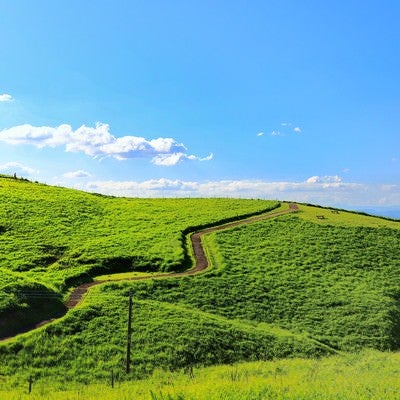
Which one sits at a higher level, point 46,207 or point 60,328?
point 46,207

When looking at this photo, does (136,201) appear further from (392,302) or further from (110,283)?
(392,302)

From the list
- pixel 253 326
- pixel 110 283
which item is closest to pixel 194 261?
pixel 110 283

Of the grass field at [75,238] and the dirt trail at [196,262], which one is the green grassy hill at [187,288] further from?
the dirt trail at [196,262]

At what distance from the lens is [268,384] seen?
845 inches

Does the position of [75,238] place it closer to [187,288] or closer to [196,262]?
[196,262]

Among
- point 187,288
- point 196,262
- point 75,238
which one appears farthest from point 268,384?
point 75,238

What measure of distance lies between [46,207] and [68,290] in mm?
32991

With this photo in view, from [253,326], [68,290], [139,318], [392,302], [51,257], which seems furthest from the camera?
[51,257]

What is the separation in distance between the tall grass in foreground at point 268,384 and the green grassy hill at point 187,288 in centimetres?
197

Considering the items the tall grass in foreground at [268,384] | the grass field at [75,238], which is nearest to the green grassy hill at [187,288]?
the grass field at [75,238]

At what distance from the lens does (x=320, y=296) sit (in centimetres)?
4659

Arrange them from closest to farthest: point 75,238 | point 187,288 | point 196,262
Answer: point 187,288 → point 196,262 → point 75,238

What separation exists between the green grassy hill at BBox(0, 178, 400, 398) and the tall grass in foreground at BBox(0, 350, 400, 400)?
1966 millimetres

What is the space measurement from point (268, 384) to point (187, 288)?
23.8 m
